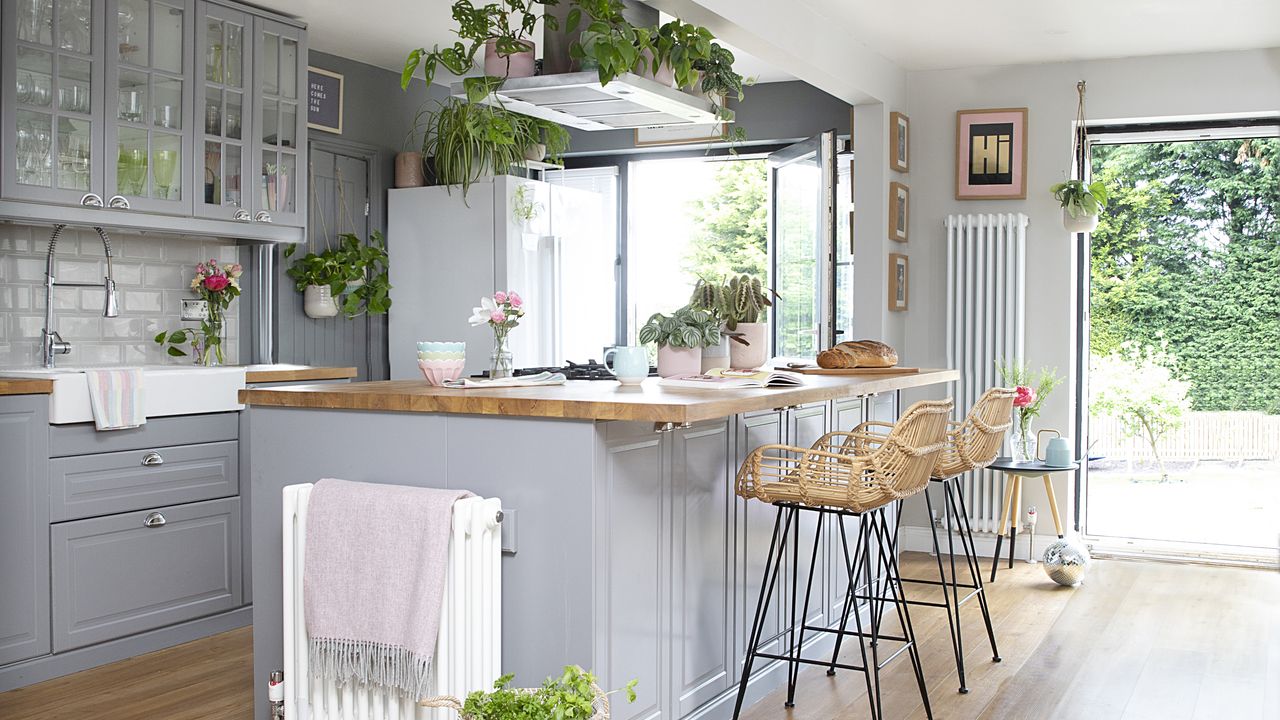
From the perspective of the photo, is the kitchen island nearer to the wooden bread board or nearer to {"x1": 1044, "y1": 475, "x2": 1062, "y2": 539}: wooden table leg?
the wooden bread board

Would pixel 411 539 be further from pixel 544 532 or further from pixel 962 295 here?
pixel 962 295

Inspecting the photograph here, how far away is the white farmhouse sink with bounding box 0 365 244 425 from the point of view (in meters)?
3.82

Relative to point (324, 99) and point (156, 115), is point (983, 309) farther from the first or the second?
point (156, 115)

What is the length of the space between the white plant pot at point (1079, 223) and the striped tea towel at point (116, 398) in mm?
4444

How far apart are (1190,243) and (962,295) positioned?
4361 mm

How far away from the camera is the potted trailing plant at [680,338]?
359 centimetres

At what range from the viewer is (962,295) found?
6.09 metres

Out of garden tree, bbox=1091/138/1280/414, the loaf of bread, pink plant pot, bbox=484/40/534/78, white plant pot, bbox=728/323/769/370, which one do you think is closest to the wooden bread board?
the loaf of bread

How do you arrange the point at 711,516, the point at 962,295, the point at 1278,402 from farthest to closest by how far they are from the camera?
the point at 1278,402, the point at 962,295, the point at 711,516

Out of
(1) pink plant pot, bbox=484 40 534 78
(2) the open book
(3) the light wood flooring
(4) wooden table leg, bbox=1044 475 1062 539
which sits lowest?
(3) the light wood flooring

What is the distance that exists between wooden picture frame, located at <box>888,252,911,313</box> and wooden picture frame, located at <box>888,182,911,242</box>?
11 cm

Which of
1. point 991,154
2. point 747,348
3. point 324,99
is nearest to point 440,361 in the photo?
point 747,348

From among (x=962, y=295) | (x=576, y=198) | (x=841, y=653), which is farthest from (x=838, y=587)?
(x=576, y=198)

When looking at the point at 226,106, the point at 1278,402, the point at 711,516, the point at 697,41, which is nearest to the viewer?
the point at 711,516
